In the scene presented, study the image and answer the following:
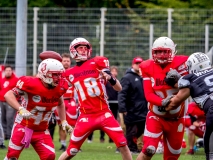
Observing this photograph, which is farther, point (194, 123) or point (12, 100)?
point (194, 123)

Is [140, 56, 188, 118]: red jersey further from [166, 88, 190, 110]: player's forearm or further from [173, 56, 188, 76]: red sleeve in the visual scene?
[166, 88, 190, 110]: player's forearm

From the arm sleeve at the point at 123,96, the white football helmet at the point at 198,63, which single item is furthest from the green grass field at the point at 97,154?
the white football helmet at the point at 198,63

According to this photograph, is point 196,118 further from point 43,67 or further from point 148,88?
point 43,67

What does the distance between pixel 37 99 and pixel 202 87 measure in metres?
2.31

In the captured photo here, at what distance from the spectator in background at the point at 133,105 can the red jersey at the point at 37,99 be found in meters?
4.42

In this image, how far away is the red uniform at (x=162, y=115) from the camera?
9383 millimetres

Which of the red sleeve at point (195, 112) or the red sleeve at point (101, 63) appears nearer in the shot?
the red sleeve at point (101, 63)

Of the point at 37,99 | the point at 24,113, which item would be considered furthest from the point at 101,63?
the point at 24,113

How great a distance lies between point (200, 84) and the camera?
28.2ft

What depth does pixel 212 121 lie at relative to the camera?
8.46 m

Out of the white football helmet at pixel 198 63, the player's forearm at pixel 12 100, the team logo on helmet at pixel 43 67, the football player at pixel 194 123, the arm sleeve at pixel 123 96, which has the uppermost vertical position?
the white football helmet at pixel 198 63

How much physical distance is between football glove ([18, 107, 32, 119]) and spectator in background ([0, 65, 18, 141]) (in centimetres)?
727

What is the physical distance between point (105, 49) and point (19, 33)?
402 centimetres

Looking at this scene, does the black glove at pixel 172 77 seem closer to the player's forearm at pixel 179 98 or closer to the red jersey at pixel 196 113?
the player's forearm at pixel 179 98
